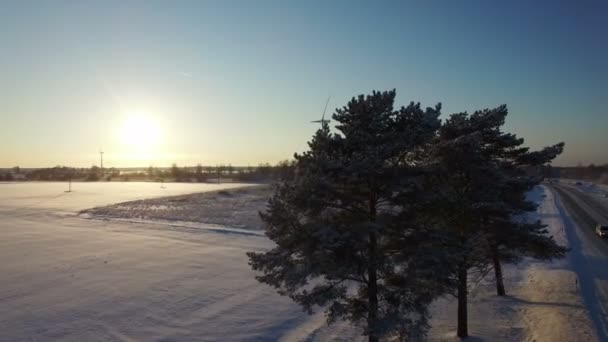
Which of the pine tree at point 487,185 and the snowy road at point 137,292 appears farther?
the snowy road at point 137,292

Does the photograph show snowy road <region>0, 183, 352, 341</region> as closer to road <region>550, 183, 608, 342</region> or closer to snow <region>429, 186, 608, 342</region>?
snow <region>429, 186, 608, 342</region>

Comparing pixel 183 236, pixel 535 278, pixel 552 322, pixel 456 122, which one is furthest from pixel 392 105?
pixel 183 236

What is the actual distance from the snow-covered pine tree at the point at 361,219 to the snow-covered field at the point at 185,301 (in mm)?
5113

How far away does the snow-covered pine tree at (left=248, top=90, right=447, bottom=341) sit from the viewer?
865 cm

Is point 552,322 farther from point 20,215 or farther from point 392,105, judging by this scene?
point 20,215

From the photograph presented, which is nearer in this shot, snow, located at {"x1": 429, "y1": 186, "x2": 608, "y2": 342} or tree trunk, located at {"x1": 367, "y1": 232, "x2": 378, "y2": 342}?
tree trunk, located at {"x1": 367, "y1": 232, "x2": 378, "y2": 342}

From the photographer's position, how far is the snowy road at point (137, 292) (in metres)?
13.8

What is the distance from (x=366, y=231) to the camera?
8.64 meters

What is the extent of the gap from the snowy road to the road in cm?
1149

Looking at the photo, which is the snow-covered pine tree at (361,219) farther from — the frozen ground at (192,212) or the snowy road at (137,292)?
the frozen ground at (192,212)

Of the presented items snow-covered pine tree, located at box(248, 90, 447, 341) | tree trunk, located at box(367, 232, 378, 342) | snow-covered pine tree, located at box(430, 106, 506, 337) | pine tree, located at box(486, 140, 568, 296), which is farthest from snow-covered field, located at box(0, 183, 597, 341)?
snow-covered pine tree, located at box(248, 90, 447, 341)

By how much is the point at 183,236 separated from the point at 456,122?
27126mm

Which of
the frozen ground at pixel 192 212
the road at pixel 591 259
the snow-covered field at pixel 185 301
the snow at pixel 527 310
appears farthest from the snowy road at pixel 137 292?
the road at pixel 591 259

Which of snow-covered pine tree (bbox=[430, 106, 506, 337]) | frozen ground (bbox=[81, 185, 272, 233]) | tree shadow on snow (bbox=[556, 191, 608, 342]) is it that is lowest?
tree shadow on snow (bbox=[556, 191, 608, 342])
